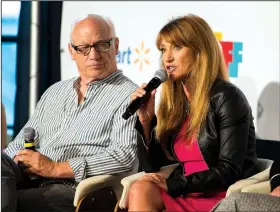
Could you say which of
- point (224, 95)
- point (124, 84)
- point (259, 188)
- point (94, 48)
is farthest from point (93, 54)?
point (259, 188)

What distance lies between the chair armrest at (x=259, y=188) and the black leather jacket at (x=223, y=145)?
0.43ft

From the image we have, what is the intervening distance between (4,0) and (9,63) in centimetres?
65

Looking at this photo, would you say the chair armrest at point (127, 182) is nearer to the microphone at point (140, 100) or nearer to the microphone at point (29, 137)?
the microphone at point (140, 100)

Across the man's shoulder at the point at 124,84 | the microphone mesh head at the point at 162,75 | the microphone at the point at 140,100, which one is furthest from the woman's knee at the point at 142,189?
the man's shoulder at the point at 124,84

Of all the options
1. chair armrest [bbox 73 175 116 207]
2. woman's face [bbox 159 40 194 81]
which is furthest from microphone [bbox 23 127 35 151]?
woman's face [bbox 159 40 194 81]

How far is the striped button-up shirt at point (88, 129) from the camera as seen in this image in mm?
3549

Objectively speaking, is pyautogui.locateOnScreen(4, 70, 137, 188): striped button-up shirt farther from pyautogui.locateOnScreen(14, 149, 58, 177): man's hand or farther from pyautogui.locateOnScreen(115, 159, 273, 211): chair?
pyautogui.locateOnScreen(115, 159, 273, 211): chair

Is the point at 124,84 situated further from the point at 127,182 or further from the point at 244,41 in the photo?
the point at 244,41

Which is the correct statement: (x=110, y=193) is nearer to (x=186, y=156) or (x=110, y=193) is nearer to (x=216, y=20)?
(x=186, y=156)

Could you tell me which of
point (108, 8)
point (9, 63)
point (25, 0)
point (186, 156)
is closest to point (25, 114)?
point (9, 63)

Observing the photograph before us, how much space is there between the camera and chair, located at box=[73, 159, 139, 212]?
133 inches

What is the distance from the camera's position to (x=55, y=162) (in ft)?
11.8

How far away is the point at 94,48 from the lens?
12.6ft

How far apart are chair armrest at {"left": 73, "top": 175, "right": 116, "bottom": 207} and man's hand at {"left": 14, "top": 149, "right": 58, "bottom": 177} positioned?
24cm
